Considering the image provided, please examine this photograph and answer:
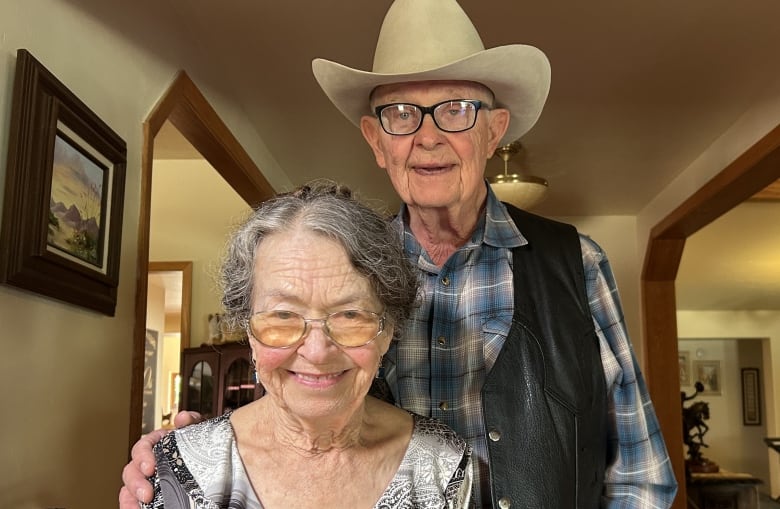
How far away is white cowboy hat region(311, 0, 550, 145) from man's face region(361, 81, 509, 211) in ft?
0.08

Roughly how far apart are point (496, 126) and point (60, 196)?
37.7 inches

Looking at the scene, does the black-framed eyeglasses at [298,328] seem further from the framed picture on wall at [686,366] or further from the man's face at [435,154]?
the framed picture on wall at [686,366]

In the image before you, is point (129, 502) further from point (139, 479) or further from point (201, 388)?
point (201, 388)

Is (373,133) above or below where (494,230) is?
above

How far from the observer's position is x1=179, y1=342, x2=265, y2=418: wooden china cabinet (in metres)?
3.79

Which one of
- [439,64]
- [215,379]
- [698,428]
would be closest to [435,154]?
[439,64]

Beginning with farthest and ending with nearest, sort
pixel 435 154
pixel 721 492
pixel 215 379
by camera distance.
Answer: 1. pixel 721 492
2. pixel 215 379
3. pixel 435 154

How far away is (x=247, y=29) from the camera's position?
8.25 feet

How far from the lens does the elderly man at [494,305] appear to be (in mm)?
1325

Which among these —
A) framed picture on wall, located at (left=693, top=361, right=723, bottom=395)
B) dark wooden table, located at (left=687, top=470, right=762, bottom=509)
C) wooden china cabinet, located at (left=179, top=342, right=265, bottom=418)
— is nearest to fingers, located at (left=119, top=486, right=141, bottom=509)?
wooden china cabinet, located at (left=179, top=342, right=265, bottom=418)

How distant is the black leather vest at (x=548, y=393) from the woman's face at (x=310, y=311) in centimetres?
40

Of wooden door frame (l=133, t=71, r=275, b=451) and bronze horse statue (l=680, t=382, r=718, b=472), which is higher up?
wooden door frame (l=133, t=71, r=275, b=451)

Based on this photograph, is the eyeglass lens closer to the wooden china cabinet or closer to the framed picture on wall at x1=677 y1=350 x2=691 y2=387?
the wooden china cabinet

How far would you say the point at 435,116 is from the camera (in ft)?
4.42
